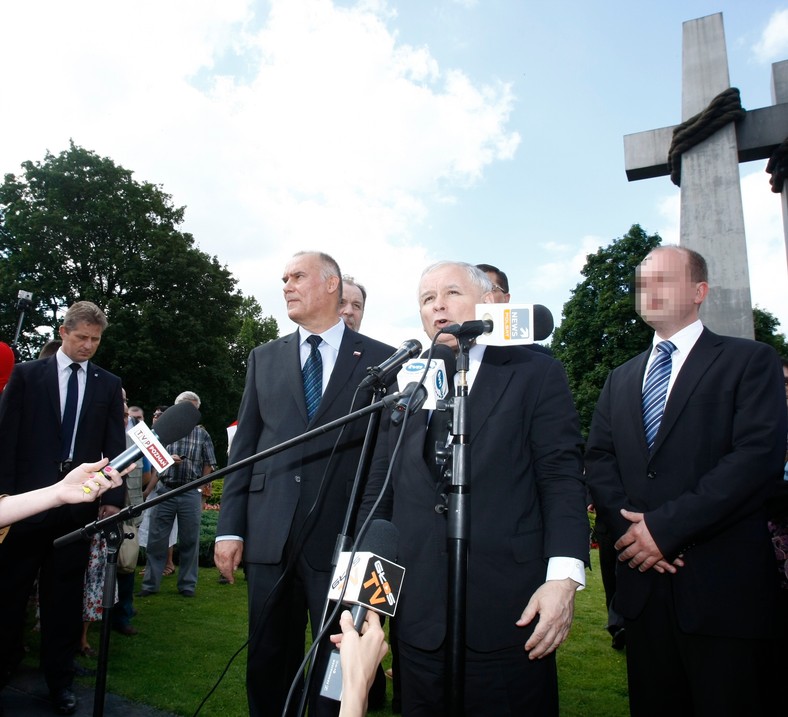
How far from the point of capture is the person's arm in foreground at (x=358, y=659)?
131 centimetres

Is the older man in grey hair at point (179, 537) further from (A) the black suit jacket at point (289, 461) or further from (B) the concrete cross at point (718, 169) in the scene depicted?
(B) the concrete cross at point (718, 169)

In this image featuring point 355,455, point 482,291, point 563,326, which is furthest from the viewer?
point 563,326

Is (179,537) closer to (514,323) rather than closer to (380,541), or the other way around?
(380,541)

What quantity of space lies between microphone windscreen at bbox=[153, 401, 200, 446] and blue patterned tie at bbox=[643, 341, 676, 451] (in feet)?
6.87

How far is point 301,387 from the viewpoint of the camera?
3.27 metres

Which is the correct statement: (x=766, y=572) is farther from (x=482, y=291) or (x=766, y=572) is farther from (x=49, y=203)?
(x=49, y=203)

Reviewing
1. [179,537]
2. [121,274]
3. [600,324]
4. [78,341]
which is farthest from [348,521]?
[600,324]

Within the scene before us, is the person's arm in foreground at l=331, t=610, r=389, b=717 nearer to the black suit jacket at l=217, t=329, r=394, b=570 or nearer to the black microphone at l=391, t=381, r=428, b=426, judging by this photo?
the black microphone at l=391, t=381, r=428, b=426

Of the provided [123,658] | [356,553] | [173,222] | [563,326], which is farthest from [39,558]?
[563,326]

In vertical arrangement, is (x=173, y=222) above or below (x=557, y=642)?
above

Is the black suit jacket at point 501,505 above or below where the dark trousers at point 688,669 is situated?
above

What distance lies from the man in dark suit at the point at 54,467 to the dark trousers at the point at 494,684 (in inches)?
123

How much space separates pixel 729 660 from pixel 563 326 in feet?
119

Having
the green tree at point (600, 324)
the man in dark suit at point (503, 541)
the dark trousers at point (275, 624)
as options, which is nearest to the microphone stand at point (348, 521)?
the man in dark suit at point (503, 541)
